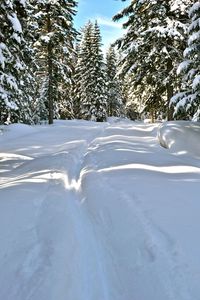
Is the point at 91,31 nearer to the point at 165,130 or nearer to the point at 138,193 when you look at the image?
the point at 165,130

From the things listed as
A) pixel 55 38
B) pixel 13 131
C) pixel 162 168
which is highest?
pixel 55 38

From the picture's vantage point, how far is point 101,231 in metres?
5.85

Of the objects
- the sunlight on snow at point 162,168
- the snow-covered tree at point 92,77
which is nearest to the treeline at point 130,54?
the sunlight on snow at point 162,168

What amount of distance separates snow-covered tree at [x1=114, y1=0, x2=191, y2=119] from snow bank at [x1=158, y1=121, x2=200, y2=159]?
5.70m

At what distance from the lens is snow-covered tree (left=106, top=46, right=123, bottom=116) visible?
6289 centimetres

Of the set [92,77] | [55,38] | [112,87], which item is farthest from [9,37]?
[112,87]

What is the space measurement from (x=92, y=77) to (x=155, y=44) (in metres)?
28.7

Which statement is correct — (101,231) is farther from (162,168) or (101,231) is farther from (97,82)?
(97,82)

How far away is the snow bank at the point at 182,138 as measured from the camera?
44.7ft

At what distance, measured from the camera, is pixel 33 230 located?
19.5ft

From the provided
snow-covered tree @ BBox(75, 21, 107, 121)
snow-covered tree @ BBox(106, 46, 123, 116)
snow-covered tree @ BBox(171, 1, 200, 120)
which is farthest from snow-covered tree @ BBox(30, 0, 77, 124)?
snow-covered tree @ BBox(106, 46, 123, 116)

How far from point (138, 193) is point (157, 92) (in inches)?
654

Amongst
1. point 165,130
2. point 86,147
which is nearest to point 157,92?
point 165,130

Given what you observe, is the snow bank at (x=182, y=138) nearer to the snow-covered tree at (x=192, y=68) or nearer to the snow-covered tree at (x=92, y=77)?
the snow-covered tree at (x=192, y=68)
